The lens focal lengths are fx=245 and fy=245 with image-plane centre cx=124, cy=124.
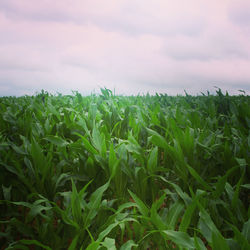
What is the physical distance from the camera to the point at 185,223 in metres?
0.96

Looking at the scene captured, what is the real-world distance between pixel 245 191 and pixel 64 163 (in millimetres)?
1122

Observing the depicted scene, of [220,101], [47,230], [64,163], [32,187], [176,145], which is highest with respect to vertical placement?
[220,101]

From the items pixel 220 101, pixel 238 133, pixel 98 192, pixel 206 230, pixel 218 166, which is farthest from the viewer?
pixel 220 101

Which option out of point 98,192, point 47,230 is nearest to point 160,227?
point 98,192

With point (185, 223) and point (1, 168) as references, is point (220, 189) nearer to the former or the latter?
point (185, 223)

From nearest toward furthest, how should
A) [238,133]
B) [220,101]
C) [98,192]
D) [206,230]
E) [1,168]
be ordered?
[206,230] → [98,192] → [1,168] → [238,133] → [220,101]

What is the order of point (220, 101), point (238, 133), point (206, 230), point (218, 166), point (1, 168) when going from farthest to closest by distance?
point (220, 101)
point (238, 133)
point (218, 166)
point (1, 168)
point (206, 230)

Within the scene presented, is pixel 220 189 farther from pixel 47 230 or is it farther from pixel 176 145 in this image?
pixel 47 230

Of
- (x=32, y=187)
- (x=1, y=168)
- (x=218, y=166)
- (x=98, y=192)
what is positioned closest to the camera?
(x=98, y=192)

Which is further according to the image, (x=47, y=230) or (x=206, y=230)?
(x=47, y=230)

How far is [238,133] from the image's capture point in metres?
1.95

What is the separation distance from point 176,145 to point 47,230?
823mm

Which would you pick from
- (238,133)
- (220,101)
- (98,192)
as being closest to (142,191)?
(98,192)

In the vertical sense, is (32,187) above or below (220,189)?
below
